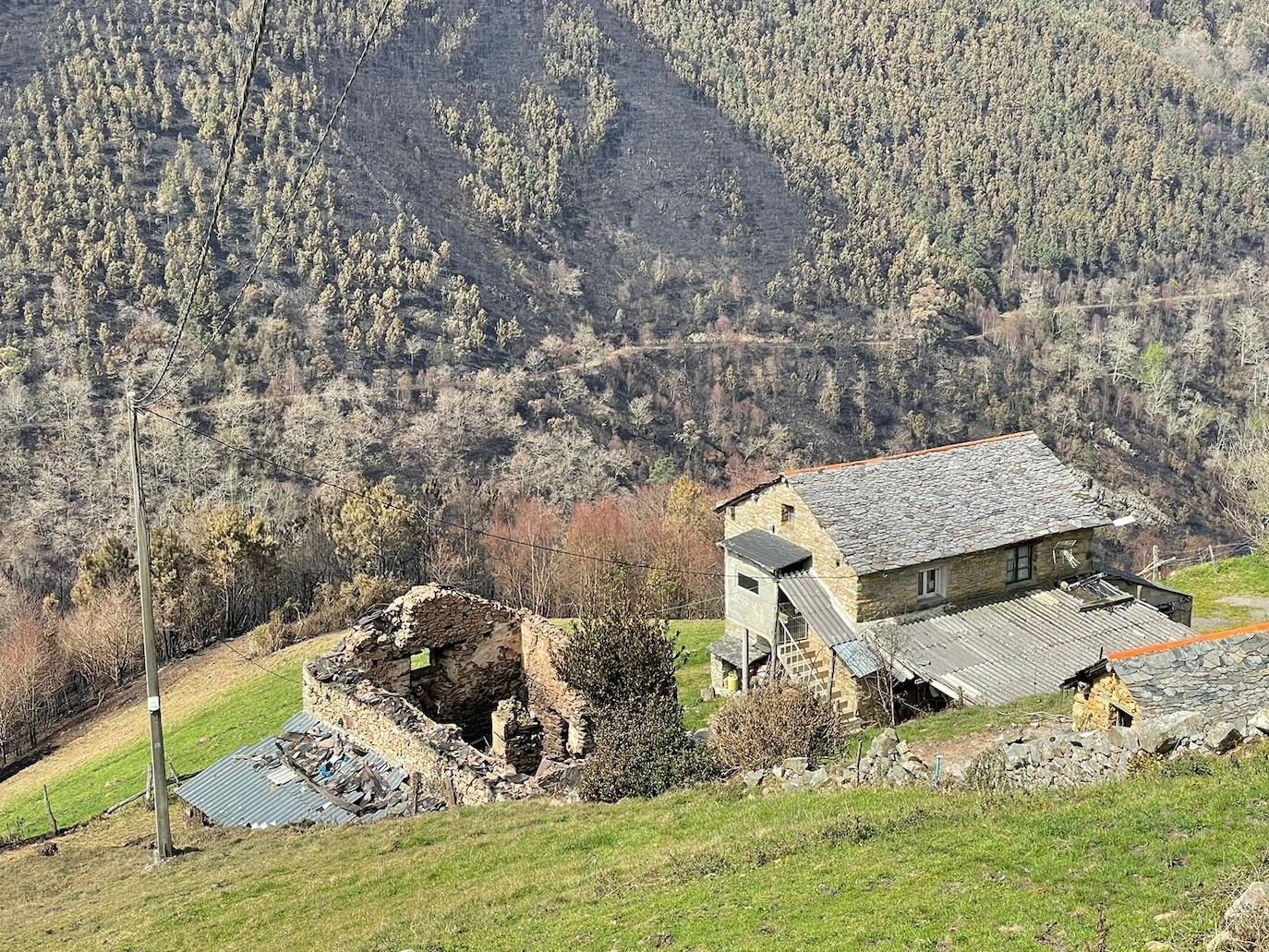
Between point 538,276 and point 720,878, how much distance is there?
459ft

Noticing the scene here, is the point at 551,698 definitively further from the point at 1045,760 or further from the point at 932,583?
the point at 1045,760

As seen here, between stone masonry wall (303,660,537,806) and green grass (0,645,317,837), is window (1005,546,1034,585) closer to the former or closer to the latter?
stone masonry wall (303,660,537,806)

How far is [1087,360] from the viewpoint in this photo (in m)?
150

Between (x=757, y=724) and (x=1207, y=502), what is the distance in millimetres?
121434

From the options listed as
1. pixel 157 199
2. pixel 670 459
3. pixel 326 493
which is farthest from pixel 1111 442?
pixel 157 199

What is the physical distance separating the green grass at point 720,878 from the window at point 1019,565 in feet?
60.1

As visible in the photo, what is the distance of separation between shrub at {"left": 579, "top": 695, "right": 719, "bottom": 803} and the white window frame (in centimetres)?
1309

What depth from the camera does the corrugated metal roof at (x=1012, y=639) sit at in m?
26.0

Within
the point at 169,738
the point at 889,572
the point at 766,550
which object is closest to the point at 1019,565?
the point at 889,572

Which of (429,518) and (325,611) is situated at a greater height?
(429,518)

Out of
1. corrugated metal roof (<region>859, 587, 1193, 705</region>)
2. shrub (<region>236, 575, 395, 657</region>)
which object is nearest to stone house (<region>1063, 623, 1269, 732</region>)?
corrugated metal roof (<region>859, 587, 1193, 705</region>)

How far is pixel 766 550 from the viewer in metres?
32.3

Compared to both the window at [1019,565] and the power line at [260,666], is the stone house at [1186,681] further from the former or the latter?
the power line at [260,666]

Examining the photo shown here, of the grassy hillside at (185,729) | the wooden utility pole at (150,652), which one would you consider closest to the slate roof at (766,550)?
the grassy hillside at (185,729)
